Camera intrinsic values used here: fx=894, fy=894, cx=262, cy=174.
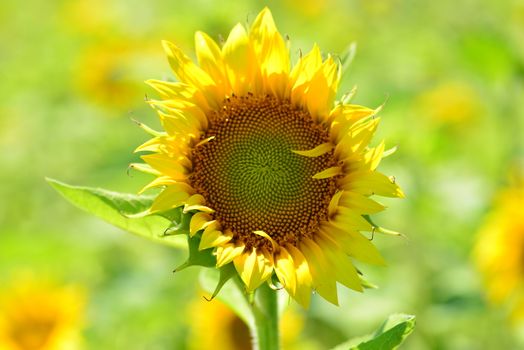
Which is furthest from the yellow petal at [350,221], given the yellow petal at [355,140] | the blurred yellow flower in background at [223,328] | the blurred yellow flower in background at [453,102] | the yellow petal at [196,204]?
the blurred yellow flower in background at [453,102]

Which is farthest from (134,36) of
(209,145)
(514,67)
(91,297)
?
(209,145)

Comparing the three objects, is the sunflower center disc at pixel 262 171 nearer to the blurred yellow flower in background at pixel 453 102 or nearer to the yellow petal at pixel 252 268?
the yellow petal at pixel 252 268

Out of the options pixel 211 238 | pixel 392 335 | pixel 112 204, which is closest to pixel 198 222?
pixel 211 238

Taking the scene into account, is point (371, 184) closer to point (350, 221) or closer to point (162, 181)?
point (350, 221)

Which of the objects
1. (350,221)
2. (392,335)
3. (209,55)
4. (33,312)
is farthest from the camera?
(33,312)

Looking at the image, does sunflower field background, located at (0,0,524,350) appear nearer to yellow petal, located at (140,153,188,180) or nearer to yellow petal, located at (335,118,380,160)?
yellow petal, located at (335,118,380,160)

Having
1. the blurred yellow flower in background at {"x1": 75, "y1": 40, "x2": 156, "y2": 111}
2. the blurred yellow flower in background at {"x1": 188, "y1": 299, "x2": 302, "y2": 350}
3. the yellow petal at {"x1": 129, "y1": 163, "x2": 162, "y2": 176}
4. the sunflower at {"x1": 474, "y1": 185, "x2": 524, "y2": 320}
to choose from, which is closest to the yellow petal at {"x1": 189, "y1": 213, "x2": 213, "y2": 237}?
the yellow petal at {"x1": 129, "y1": 163, "x2": 162, "y2": 176}

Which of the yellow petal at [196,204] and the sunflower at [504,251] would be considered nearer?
the yellow petal at [196,204]
